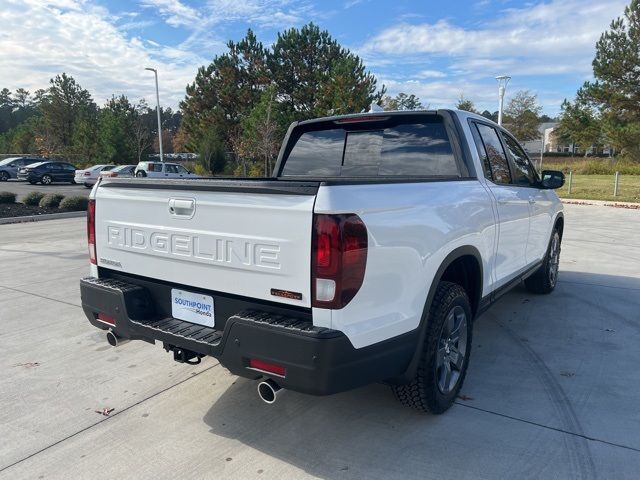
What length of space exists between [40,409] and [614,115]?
40246 mm

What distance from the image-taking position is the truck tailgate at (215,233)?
2.43 metres

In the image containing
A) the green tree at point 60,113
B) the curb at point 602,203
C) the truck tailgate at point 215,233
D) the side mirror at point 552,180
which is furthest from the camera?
the green tree at point 60,113

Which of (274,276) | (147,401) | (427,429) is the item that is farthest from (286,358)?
(147,401)

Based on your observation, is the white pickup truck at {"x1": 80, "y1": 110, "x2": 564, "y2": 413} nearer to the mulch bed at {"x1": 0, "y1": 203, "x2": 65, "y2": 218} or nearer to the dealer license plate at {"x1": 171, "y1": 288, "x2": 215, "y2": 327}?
the dealer license plate at {"x1": 171, "y1": 288, "x2": 215, "y2": 327}

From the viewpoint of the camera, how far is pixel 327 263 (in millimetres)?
2334

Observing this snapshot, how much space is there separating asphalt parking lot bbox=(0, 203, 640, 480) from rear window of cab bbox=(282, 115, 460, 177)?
1.72 metres

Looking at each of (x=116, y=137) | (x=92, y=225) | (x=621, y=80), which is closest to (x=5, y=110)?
(x=116, y=137)

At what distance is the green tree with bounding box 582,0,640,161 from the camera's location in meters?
32.8

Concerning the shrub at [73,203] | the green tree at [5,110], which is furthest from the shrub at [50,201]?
the green tree at [5,110]

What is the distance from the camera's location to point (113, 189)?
3307 millimetres

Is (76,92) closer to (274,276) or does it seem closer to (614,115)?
(614,115)

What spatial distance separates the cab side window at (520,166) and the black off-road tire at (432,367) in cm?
188

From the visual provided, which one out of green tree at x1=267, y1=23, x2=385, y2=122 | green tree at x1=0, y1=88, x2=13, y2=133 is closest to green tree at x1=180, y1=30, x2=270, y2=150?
green tree at x1=267, y1=23, x2=385, y2=122

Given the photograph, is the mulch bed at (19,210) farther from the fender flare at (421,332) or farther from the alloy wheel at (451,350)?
the fender flare at (421,332)
